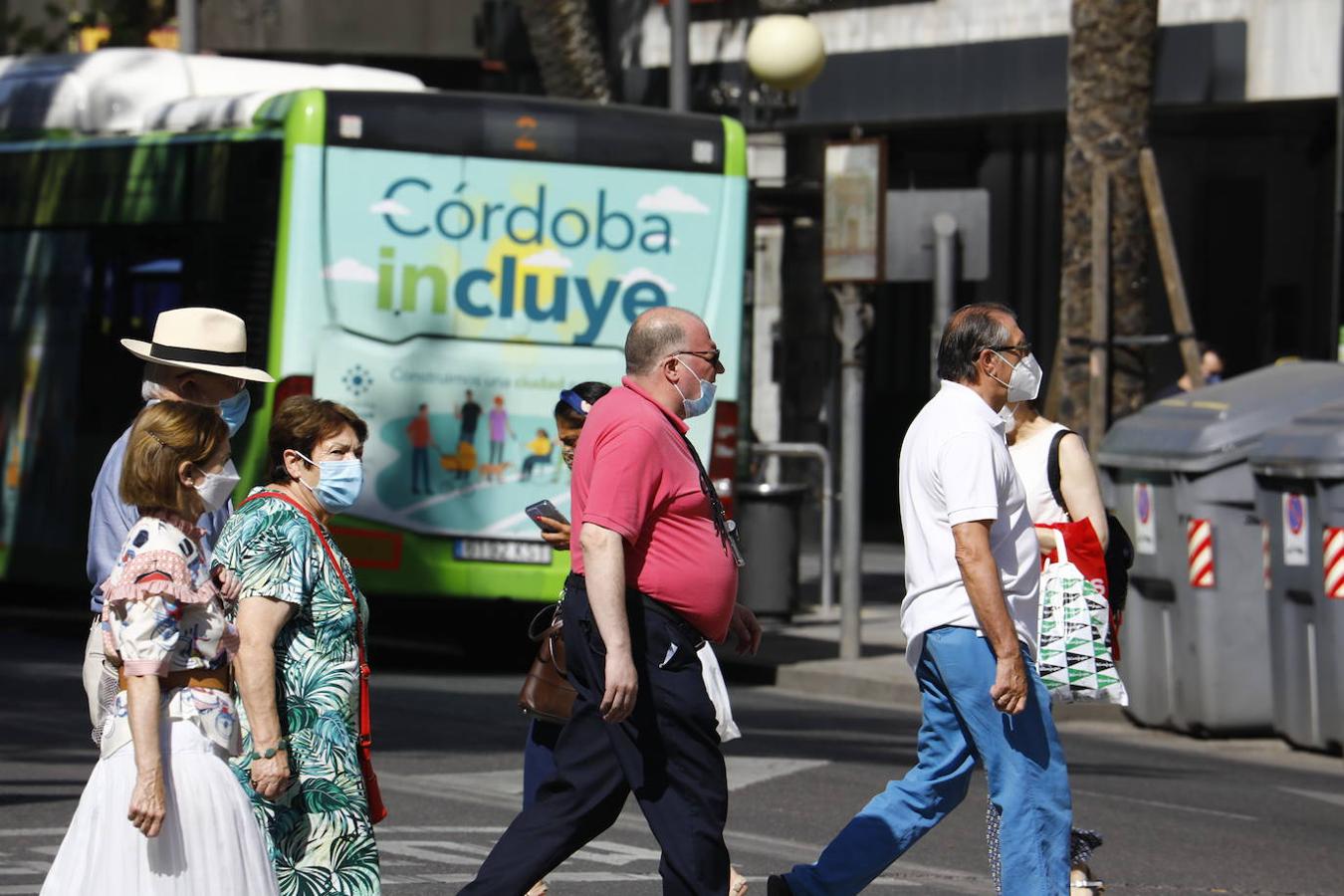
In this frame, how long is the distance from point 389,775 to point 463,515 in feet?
12.6

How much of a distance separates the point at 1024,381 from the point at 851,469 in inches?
328

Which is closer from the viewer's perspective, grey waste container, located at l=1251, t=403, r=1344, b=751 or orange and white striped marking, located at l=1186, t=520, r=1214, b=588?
grey waste container, located at l=1251, t=403, r=1344, b=751

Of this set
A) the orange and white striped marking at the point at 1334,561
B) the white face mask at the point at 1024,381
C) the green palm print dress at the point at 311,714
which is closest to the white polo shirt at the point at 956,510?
the white face mask at the point at 1024,381

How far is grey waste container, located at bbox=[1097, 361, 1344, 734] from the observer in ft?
42.1

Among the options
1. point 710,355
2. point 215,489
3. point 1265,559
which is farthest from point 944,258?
point 215,489

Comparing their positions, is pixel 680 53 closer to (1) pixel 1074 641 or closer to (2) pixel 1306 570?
(2) pixel 1306 570

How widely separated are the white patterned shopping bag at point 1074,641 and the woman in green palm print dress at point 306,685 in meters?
1.94

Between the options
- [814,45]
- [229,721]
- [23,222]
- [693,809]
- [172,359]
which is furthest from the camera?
[814,45]

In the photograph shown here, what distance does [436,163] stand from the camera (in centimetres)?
1410

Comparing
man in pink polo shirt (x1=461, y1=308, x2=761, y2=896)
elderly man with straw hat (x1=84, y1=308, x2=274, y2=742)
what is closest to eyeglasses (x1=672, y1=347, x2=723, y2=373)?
man in pink polo shirt (x1=461, y1=308, x2=761, y2=896)

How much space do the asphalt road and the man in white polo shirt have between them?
1251mm

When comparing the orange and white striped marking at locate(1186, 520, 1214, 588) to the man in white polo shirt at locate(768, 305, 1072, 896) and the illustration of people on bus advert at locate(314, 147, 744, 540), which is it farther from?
the man in white polo shirt at locate(768, 305, 1072, 896)

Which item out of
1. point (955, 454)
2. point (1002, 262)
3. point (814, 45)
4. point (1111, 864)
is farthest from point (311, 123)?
point (1002, 262)

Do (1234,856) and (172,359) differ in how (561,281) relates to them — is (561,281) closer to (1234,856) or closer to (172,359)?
(1234,856)
